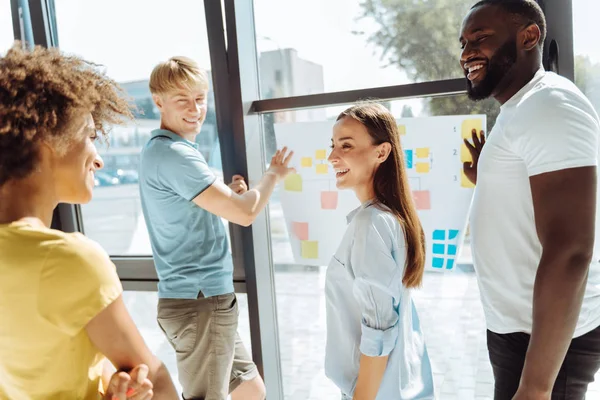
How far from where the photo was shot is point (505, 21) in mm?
1193

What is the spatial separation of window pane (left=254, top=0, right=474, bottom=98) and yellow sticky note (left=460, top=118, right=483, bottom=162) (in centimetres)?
17

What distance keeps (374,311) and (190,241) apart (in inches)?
30.7

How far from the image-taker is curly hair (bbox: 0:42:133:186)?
84 cm

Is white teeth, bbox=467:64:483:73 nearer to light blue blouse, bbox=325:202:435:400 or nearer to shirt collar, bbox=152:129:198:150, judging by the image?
light blue blouse, bbox=325:202:435:400

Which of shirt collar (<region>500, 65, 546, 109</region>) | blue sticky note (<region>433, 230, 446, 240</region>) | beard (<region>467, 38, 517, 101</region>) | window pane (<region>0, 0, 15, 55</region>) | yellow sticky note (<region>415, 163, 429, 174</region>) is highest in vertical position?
window pane (<region>0, 0, 15, 55</region>)

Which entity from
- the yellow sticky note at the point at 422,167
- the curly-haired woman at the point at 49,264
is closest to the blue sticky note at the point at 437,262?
the yellow sticky note at the point at 422,167

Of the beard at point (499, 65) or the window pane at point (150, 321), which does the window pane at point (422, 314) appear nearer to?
the beard at point (499, 65)

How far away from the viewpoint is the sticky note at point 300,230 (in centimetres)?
197

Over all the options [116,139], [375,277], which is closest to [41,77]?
[375,277]

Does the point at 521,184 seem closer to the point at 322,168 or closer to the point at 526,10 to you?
the point at 526,10

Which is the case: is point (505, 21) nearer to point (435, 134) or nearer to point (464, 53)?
point (464, 53)

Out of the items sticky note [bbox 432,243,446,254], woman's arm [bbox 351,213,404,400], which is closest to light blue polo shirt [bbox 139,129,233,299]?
woman's arm [bbox 351,213,404,400]

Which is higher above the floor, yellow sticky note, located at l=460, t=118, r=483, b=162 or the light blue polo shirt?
yellow sticky note, located at l=460, t=118, r=483, b=162

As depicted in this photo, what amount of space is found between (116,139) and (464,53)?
5.30ft
